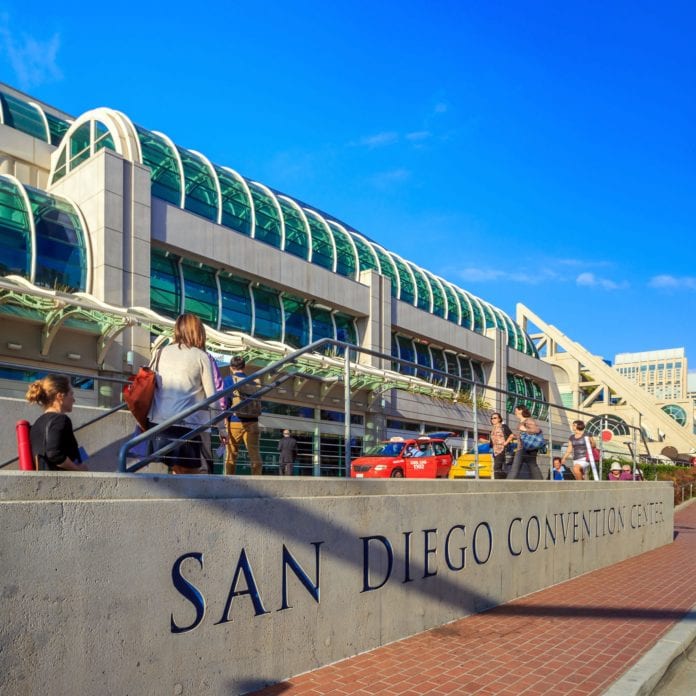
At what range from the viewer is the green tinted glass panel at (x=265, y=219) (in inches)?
1036

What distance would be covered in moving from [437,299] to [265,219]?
13482 mm

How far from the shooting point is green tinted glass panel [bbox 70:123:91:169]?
2234 centimetres

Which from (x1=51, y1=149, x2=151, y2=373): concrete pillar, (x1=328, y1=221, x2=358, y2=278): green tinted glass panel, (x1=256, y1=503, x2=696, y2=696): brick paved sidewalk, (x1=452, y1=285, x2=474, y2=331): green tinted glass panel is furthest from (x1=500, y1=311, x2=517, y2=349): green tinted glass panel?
(x1=256, y1=503, x2=696, y2=696): brick paved sidewalk

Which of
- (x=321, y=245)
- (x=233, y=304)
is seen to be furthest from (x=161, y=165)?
(x=321, y=245)

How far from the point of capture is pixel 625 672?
4867mm

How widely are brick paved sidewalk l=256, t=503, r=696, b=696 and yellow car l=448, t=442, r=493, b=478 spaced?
1.50 meters

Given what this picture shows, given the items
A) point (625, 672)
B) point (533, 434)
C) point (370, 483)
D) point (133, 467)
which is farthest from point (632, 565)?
point (133, 467)

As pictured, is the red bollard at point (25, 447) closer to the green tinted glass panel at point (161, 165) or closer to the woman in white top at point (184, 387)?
the woman in white top at point (184, 387)

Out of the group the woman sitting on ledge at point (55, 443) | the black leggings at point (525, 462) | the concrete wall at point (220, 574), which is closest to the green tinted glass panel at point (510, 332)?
the black leggings at point (525, 462)

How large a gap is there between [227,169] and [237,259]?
4742 mm

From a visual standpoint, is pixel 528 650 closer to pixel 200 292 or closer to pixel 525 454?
pixel 525 454

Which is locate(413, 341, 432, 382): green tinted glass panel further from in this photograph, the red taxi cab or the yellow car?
the yellow car

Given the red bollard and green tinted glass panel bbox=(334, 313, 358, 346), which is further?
green tinted glass panel bbox=(334, 313, 358, 346)

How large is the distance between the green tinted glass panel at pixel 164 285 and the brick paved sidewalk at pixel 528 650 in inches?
654
